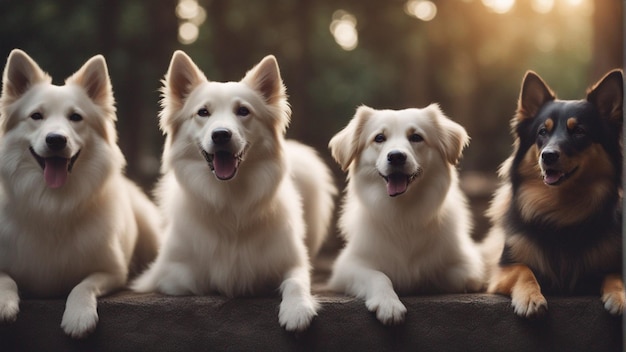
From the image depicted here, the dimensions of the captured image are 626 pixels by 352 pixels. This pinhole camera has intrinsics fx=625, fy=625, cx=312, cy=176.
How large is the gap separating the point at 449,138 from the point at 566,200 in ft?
2.25

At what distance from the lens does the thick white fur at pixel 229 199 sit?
328 cm

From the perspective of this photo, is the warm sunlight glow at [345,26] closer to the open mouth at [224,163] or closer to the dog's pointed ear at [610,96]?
the dog's pointed ear at [610,96]

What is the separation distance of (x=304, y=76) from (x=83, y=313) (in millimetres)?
6417

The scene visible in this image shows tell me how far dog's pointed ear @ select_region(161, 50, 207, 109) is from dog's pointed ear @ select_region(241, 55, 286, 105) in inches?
10.7

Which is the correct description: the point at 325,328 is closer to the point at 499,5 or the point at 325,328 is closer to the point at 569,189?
the point at 569,189

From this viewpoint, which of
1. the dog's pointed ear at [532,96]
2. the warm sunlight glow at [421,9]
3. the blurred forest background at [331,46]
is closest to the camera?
the dog's pointed ear at [532,96]

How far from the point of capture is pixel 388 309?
3068 millimetres

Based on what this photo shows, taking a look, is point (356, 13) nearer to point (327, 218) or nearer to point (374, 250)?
point (327, 218)

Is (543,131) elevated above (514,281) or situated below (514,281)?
above

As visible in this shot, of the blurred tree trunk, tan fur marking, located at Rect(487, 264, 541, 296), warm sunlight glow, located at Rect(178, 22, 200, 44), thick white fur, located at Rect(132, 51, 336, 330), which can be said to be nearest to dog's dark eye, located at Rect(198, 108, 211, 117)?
thick white fur, located at Rect(132, 51, 336, 330)

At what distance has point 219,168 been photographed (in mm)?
3115

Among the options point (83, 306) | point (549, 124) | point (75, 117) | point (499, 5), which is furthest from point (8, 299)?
point (499, 5)

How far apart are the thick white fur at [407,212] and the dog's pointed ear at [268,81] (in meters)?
0.43

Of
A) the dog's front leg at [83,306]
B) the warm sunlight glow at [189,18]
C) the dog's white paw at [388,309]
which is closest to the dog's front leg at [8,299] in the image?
the dog's front leg at [83,306]
